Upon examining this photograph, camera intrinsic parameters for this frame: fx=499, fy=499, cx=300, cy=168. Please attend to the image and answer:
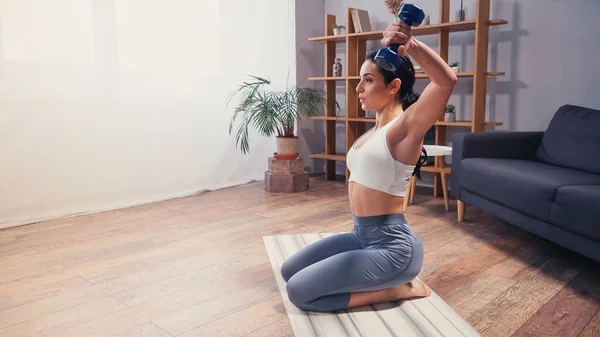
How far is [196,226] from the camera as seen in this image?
10.7 feet

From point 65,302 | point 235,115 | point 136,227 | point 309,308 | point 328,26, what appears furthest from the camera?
point 328,26

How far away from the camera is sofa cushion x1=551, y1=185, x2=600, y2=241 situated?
6.89ft

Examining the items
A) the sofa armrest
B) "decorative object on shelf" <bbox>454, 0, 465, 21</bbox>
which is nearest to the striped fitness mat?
the sofa armrest

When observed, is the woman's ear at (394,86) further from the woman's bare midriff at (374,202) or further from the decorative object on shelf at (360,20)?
the decorative object on shelf at (360,20)

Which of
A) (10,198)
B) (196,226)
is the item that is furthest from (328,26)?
(10,198)

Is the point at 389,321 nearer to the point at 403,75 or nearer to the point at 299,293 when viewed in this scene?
the point at 299,293

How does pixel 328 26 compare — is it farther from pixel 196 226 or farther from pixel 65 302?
pixel 65 302

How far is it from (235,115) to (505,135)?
2.24 meters

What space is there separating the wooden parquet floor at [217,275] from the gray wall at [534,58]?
967mm

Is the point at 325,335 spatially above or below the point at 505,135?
below

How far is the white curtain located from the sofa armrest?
216 cm

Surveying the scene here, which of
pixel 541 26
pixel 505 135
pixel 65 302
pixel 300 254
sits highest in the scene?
pixel 541 26

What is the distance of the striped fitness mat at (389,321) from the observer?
1751 mm

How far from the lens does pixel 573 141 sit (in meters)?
2.98
